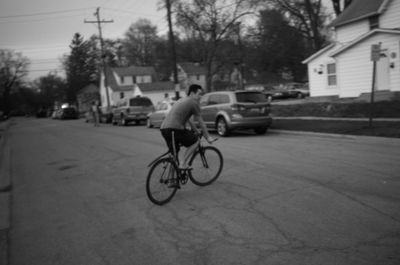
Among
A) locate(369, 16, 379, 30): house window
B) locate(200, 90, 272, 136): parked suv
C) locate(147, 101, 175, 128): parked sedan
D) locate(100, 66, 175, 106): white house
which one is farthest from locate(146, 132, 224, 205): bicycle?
locate(100, 66, 175, 106): white house

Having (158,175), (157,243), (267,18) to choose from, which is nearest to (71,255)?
(157,243)

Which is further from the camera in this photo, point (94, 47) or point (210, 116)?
point (94, 47)

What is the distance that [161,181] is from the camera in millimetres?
6109

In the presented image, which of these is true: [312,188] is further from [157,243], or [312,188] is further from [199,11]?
[199,11]

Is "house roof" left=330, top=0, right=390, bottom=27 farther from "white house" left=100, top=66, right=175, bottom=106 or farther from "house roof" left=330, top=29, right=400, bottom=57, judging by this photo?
"white house" left=100, top=66, right=175, bottom=106

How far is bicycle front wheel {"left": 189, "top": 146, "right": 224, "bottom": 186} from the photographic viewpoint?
6.80m

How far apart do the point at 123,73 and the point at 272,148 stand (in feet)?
206

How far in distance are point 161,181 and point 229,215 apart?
1396mm

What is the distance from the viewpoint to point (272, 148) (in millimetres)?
11133

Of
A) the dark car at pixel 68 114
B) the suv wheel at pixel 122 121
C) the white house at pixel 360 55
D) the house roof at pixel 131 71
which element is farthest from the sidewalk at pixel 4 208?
the house roof at pixel 131 71

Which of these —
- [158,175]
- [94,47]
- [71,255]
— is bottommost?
[71,255]

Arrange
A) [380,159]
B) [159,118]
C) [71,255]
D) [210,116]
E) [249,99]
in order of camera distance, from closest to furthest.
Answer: [71,255], [380,159], [249,99], [210,116], [159,118]

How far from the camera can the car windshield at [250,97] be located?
14.6 metres

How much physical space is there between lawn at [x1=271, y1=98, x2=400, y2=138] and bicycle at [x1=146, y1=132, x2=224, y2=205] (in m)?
7.43
